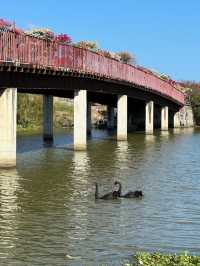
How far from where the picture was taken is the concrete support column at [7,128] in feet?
159

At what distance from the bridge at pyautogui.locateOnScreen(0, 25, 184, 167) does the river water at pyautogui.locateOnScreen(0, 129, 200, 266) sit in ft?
16.9

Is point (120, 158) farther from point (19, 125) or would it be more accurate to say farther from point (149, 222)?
point (19, 125)

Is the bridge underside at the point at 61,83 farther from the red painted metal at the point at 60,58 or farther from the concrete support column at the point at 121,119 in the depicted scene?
the concrete support column at the point at 121,119

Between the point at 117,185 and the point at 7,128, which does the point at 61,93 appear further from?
the point at 117,185

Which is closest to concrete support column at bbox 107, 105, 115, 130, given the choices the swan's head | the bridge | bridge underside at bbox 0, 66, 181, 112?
the bridge

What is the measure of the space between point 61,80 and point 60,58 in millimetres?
2332

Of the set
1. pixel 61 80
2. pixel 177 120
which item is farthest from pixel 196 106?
pixel 61 80

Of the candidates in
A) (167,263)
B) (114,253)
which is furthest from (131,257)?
(167,263)

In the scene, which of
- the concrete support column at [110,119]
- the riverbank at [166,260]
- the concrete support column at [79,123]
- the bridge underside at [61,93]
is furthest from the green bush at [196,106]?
the riverbank at [166,260]

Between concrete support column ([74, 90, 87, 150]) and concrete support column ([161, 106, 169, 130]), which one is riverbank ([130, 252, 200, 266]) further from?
concrete support column ([161, 106, 169, 130])

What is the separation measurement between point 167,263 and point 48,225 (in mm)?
10278

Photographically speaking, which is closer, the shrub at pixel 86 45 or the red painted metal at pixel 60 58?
the red painted metal at pixel 60 58

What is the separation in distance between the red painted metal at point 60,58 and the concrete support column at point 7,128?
2940mm

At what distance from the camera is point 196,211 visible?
30.5 meters
